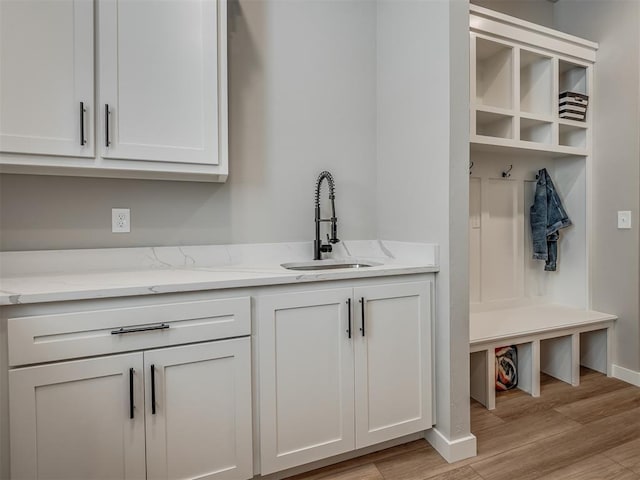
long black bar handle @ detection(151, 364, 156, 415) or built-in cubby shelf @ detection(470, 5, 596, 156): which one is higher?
built-in cubby shelf @ detection(470, 5, 596, 156)

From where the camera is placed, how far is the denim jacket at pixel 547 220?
105 inches

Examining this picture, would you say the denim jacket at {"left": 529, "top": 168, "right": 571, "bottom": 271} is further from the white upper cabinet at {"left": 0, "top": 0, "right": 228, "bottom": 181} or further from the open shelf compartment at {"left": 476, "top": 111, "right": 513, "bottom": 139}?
the white upper cabinet at {"left": 0, "top": 0, "right": 228, "bottom": 181}

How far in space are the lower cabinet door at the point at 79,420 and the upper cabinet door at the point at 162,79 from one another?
832mm

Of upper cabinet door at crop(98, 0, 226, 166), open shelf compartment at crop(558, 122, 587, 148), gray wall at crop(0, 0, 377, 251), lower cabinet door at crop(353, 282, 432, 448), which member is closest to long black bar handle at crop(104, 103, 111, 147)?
upper cabinet door at crop(98, 0, 226, 166)

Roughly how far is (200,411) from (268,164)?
126cm

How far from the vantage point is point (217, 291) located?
1.40 meters

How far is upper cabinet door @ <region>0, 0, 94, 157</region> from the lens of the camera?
1.36m

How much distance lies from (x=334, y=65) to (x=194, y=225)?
4.05ft

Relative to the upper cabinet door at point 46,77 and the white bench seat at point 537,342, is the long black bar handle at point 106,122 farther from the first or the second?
the white bench seat at point 537,342

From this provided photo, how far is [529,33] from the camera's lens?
240 cm

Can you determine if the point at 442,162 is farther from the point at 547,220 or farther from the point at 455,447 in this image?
the point at 547,220

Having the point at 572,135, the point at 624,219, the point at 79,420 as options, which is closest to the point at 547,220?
the point at 624,219

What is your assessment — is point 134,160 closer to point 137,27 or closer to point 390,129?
point 137,27

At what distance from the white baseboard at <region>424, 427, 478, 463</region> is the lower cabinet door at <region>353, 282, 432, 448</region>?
0.09 m
